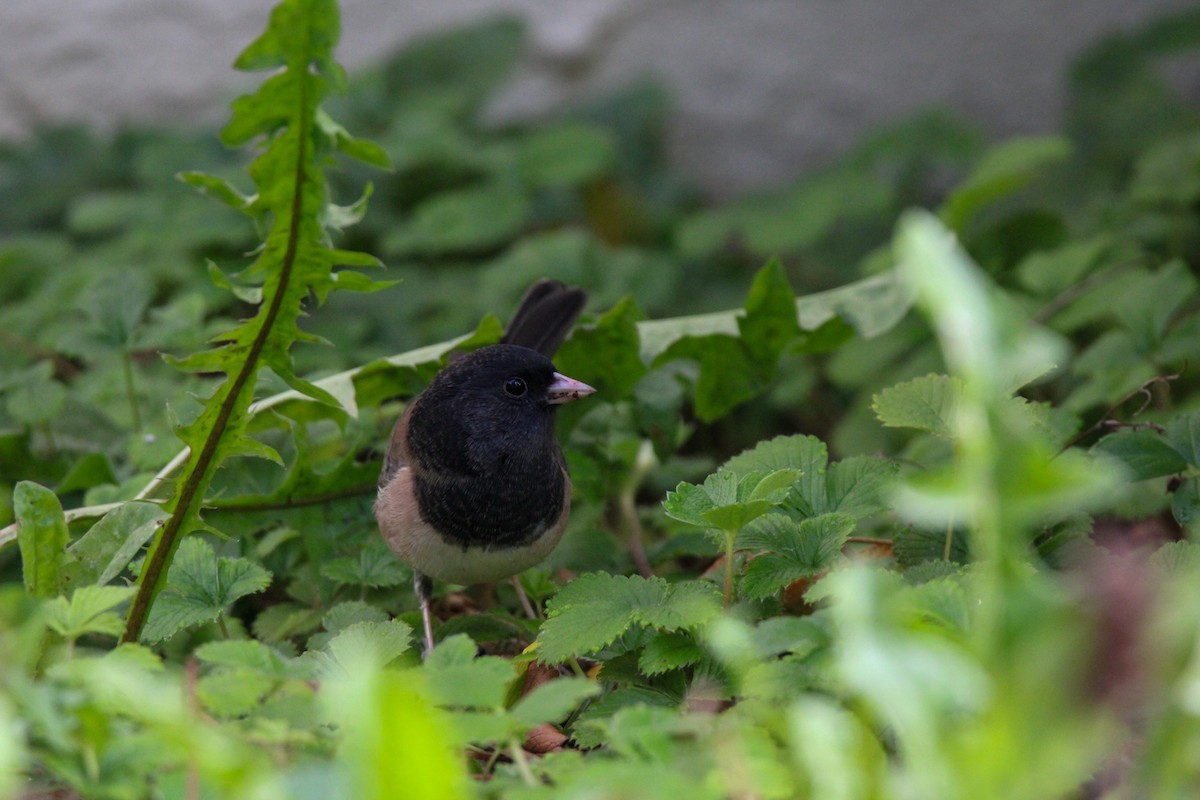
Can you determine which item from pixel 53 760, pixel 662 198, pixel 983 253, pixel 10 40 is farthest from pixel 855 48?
pixel 53 760

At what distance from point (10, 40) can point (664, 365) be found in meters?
3.41

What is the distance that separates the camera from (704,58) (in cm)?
485

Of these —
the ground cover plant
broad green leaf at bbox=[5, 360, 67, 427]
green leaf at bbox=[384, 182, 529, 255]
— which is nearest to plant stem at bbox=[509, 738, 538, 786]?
the ground cover plant

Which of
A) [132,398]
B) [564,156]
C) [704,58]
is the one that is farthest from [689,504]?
[704,58]

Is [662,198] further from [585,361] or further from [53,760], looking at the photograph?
[53,760]

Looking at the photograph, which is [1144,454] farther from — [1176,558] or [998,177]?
[998,177]

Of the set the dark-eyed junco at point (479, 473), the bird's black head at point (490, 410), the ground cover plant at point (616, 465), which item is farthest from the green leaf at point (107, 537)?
the bird's black head at point (490, 410)

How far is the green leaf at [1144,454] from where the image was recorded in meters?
1.75

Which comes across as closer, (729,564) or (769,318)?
(729,564)

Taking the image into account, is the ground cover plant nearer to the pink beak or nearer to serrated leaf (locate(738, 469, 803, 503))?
serrated leaf (locate(738, 469, 803, 503))

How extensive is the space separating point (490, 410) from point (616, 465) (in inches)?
15.0

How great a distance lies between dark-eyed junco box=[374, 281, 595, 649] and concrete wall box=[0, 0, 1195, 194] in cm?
280

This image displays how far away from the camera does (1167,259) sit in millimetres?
3203

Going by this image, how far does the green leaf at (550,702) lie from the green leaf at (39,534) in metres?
0.77
